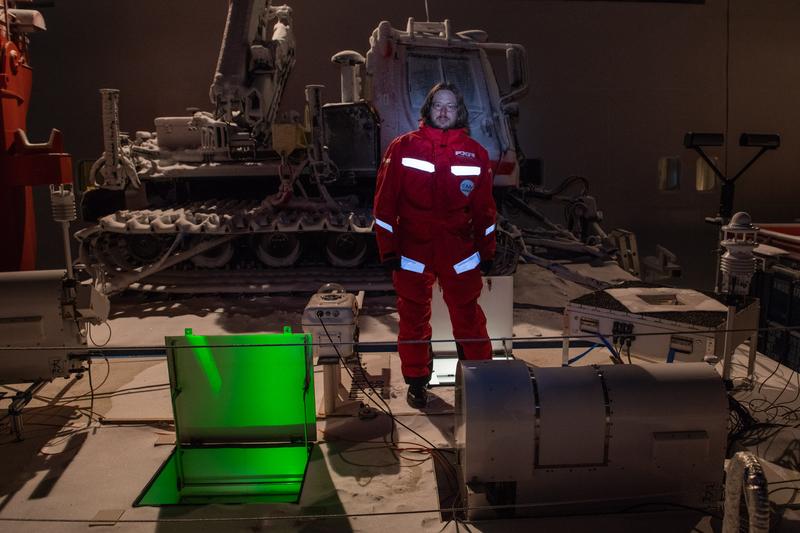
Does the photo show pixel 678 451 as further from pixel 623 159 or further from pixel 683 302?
pixel 623 159

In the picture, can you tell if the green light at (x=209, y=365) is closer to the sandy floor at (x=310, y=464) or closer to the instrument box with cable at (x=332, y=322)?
the sandy floor at (x=310, y=464)

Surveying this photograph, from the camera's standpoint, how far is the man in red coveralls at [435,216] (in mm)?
4180

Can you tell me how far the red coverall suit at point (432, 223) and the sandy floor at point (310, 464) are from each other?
623mm

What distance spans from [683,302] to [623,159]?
263 inches

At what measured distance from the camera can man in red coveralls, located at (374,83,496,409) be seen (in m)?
4.18

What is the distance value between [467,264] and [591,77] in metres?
7.33

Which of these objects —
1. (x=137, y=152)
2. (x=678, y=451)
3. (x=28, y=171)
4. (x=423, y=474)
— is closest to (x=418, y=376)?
(x=423, y=474)

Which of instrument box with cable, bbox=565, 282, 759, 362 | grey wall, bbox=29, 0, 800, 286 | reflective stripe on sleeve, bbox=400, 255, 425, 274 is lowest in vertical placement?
instrument box with cable, bbox=565, 282, 759, 362

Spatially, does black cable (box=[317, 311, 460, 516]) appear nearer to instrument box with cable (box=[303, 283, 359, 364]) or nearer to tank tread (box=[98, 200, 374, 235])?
instrument box with cable (box=[303, 283, 359, 364])

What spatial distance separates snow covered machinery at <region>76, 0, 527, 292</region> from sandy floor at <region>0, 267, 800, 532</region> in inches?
76.5

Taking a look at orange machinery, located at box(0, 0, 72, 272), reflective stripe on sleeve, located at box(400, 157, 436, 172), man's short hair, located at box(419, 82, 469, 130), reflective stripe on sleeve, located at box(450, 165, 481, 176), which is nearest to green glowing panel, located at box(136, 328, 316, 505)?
reflective stripe on sleeve, located at box(400, 157, 436, 172)

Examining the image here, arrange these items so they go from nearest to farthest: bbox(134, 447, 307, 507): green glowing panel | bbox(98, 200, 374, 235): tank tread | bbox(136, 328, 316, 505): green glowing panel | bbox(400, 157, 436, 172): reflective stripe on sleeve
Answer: bbox(134, 447, 307, 507): green glowing panel < bbox(136, 328, 316, 505): green glowing panel < bbox(400, 157, 436, 172): reflective stripe on sleeve < bbox(98, 200, 374, 235): tank tread

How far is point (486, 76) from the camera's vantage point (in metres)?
7.39

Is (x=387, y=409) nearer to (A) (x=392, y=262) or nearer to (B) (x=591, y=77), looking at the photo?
(A) (x=392, y=262)
